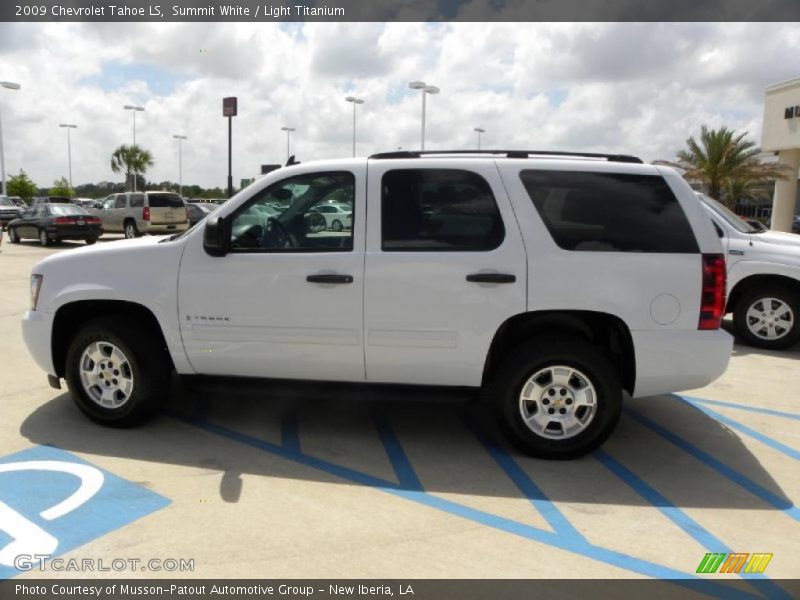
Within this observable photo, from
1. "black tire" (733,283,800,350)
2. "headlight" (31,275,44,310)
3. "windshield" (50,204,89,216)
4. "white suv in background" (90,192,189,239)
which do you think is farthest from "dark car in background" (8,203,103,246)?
"black tire" (733,283,800,350)

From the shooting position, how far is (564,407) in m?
4.42

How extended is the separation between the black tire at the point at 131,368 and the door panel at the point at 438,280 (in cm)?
157

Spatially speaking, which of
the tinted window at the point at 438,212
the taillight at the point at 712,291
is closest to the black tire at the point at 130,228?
the tinted window at the point at 438,212

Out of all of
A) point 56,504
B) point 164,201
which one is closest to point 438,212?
point 56,504

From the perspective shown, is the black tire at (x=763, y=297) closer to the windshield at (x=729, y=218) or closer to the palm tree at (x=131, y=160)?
the windshield at (x=729, y=218)

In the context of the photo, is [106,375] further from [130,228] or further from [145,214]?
[130,228]

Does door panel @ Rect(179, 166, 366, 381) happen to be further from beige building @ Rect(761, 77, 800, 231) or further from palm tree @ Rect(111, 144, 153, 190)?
palm tree @ Rect(111, 144, 153, 190)

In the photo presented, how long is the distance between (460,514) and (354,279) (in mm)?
1607

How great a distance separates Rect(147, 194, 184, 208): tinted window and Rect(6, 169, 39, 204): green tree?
2161 inches

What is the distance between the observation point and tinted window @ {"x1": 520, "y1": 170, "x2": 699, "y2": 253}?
4.29 m

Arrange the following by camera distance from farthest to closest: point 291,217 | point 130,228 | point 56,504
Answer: point 130,228 < point 291,217 < point 56,504

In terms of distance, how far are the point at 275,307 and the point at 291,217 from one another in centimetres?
64
